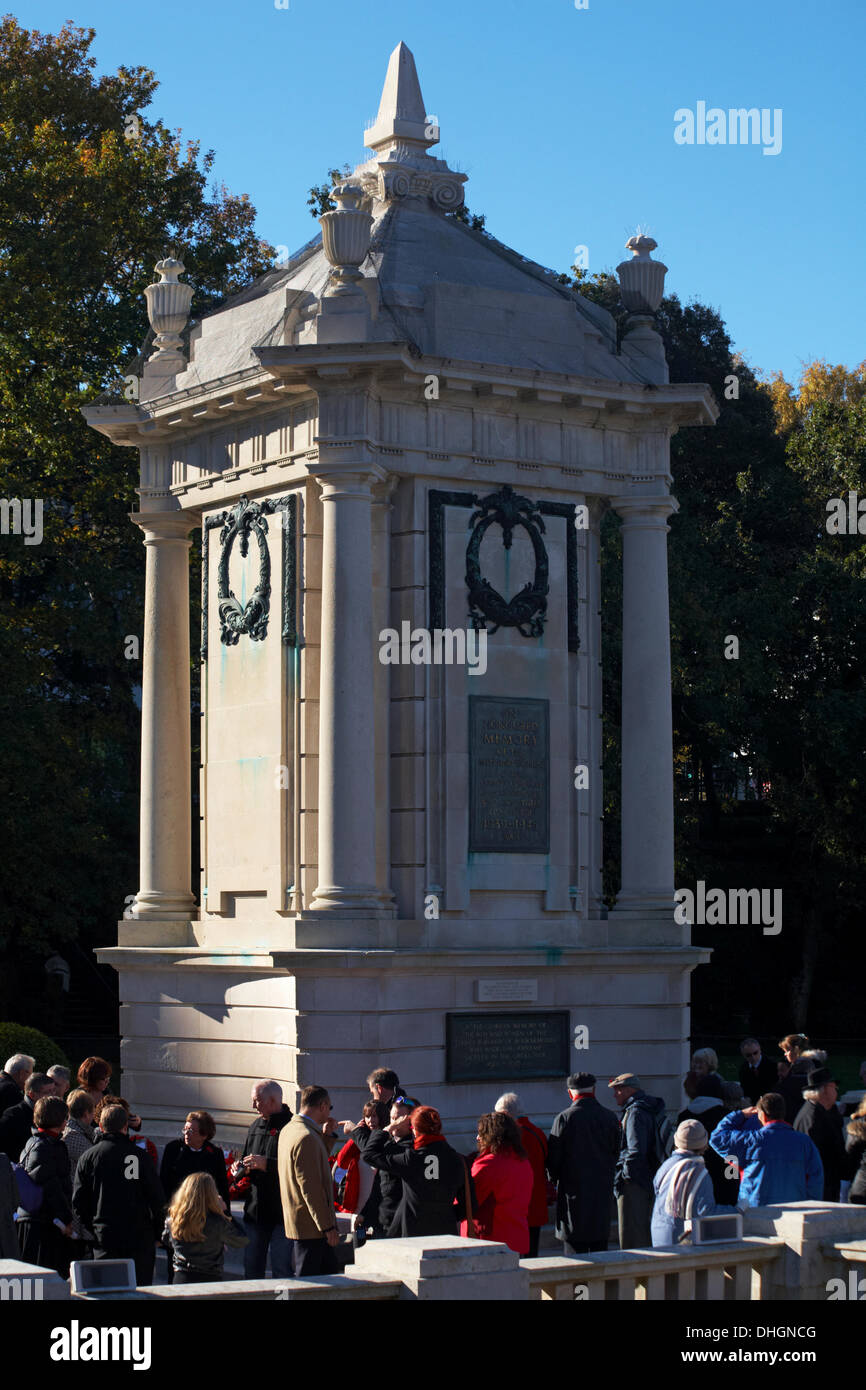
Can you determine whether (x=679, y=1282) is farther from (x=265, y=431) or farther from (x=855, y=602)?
(x=855, y=602)

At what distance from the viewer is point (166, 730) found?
73.6ft

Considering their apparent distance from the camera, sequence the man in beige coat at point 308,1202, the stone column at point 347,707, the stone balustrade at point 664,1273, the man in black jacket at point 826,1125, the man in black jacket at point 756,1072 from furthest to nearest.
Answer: the man in black jacket at point 756,1072 < the stone column at point 347,707 < the man in black jacket at point 826,1125 < the man in beige coat at point 308,1202 < the stone balustrade at point 664,1273

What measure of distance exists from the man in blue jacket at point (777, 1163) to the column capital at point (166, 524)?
11250 millimetres

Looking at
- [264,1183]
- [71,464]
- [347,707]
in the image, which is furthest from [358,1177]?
[71,464]

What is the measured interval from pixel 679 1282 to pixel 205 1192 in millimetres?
2954

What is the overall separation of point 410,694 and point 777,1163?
7.57 meters

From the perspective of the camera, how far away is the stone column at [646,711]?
2139 cm

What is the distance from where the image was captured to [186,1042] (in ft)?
68.5

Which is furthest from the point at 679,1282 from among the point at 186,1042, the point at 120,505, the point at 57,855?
the point at 120,505

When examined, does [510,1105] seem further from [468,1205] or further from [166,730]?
[166,730]

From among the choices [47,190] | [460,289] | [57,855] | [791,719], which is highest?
[47,190]

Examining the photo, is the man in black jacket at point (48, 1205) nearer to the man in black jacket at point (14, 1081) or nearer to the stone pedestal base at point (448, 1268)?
the man in black jacket at point (14, 1081)

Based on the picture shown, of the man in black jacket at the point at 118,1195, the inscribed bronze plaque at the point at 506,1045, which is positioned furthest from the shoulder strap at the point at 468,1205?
the inscribed bronze plaque at the point at 506,1045

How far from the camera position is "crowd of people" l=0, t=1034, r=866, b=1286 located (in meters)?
12.5
